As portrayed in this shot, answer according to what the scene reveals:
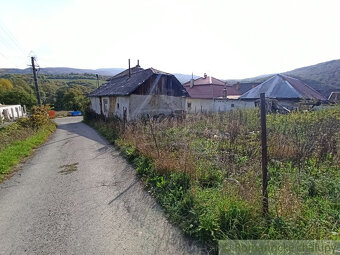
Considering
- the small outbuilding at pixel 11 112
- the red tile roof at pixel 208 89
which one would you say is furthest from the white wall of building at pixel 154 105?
the small outbuilding at pixel 11 112

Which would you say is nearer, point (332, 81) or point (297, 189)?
point (297, 189)

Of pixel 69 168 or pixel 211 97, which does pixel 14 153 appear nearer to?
pixel 69 168

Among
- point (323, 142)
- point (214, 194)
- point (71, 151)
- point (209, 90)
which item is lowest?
point (71, 151)

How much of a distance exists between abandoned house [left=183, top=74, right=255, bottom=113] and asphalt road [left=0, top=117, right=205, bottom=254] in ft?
56.2

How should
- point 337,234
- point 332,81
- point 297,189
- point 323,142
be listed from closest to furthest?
point 337,234
point 297,189
point 323,142
point 332,81

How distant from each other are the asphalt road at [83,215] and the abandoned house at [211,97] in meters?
17.1

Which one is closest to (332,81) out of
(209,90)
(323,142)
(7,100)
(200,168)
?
(209,90)

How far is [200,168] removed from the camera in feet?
14.5

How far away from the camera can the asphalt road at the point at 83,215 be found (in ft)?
→ 8.95

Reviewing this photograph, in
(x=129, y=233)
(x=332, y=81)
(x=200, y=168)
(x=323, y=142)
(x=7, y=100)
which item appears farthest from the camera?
(x=332, y=81)

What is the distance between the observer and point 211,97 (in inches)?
1096

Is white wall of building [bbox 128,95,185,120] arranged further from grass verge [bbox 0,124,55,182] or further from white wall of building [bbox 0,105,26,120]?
white wall of building [bbox 0,105,26,120]

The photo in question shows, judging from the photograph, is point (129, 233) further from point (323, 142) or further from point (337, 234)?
point (323, 142)

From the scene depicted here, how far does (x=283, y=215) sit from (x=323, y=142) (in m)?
A: 3.39
